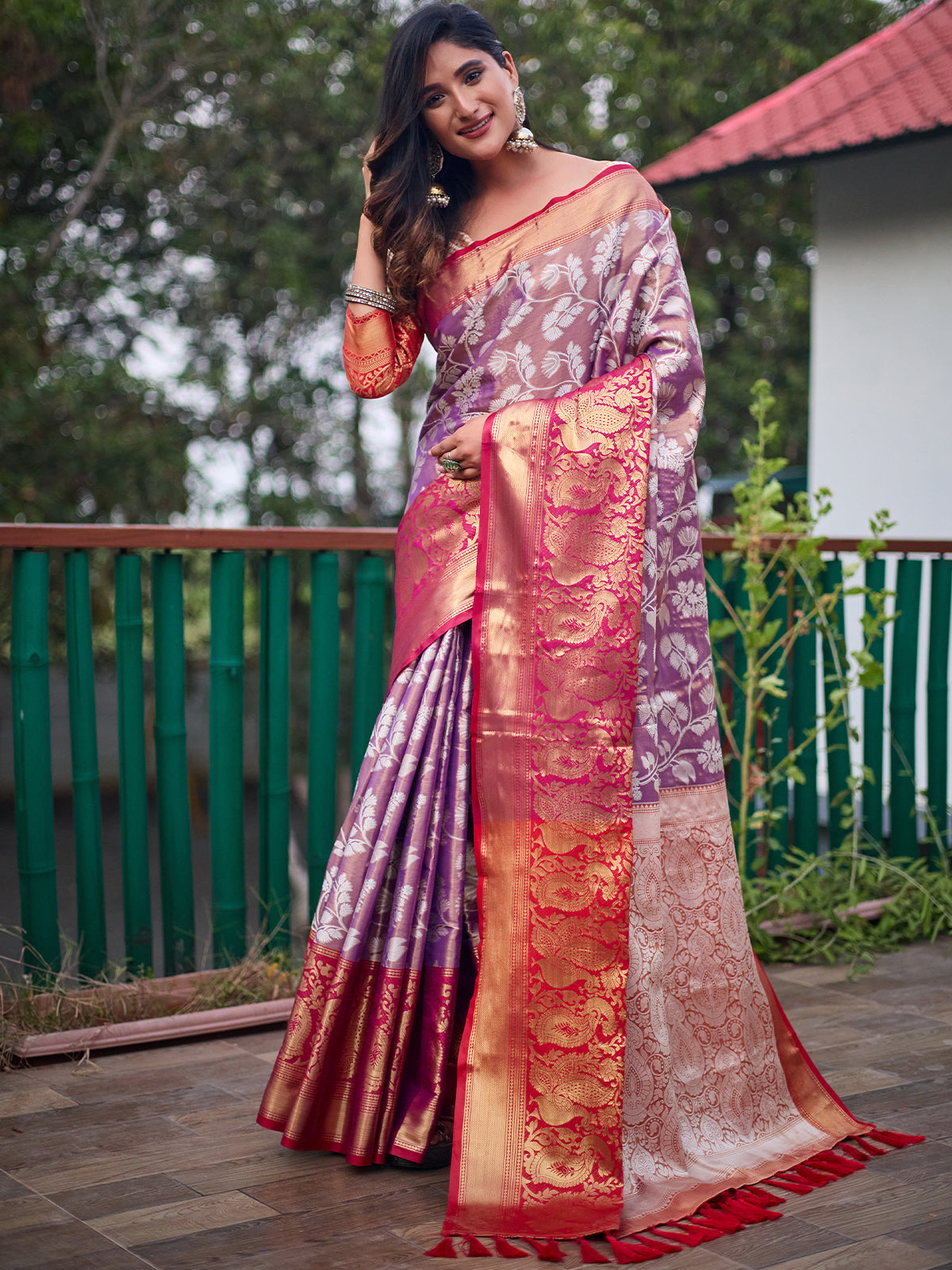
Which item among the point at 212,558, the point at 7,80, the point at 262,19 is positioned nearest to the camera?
the point at 212,558

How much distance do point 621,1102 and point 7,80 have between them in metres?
8.66

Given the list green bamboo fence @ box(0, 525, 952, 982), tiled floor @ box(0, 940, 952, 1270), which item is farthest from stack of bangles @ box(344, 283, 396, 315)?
tiled floor @ box(0, 940, 952, 1270)

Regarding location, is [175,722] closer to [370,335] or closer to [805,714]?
[370,335]

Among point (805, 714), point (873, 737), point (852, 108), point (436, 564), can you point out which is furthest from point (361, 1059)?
point (852, 108)

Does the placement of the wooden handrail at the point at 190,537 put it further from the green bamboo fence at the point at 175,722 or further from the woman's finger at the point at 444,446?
the woman's finger at the point at 444,446

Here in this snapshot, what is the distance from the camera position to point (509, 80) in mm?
1824

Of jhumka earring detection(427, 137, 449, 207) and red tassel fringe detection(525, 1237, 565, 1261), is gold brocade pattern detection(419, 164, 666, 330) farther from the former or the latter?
red tassel fringe detection(525, 1237, 565, 1261)

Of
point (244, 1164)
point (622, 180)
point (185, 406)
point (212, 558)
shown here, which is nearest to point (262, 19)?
point (185, 406)

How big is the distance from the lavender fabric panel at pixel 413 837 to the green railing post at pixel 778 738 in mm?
1612

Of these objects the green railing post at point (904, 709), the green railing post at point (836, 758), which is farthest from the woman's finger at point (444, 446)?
the green railing post at point (904, 709)

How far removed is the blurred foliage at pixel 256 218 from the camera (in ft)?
29.1

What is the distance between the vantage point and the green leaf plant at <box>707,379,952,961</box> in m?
3.05

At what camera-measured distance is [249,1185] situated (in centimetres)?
175

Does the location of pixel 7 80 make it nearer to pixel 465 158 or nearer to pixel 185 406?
pixel 185 406
